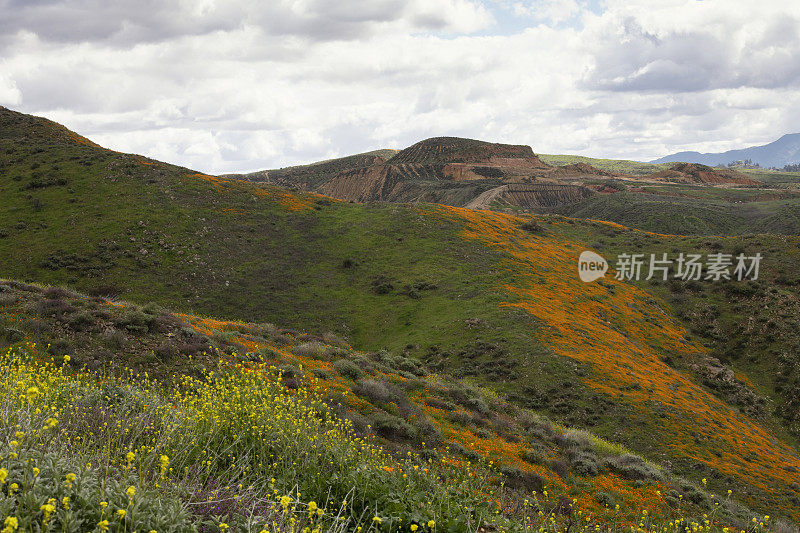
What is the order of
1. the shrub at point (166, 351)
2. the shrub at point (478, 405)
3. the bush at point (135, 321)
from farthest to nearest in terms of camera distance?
the shrub at point (478, 405) → the bush at point (135, 321) → the shrub at point (166, 351)

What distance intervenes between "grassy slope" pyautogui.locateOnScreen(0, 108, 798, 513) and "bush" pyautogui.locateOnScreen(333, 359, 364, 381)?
10609mm

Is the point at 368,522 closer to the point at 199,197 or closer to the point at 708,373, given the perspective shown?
the point at 708,373

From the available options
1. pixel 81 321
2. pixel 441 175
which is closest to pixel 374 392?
pixel 81 321

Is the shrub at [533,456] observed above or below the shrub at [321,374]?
below

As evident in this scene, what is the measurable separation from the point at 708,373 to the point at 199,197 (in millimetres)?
49353

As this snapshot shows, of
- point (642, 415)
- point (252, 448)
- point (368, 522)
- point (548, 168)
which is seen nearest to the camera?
point (368, 522)

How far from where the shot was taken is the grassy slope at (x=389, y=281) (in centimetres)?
2309

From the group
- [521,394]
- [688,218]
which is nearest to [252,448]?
[521,394]

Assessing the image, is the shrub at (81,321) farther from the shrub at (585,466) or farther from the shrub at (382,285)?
the shrub at (382,285)

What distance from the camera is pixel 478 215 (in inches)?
2235

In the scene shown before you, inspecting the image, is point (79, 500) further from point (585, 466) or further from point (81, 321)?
point (585, 466)

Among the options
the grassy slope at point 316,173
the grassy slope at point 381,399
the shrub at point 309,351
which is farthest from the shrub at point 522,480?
the grassy slope at point 316,173

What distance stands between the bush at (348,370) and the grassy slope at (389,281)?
10609mm

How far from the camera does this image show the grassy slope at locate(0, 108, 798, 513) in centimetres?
2309
